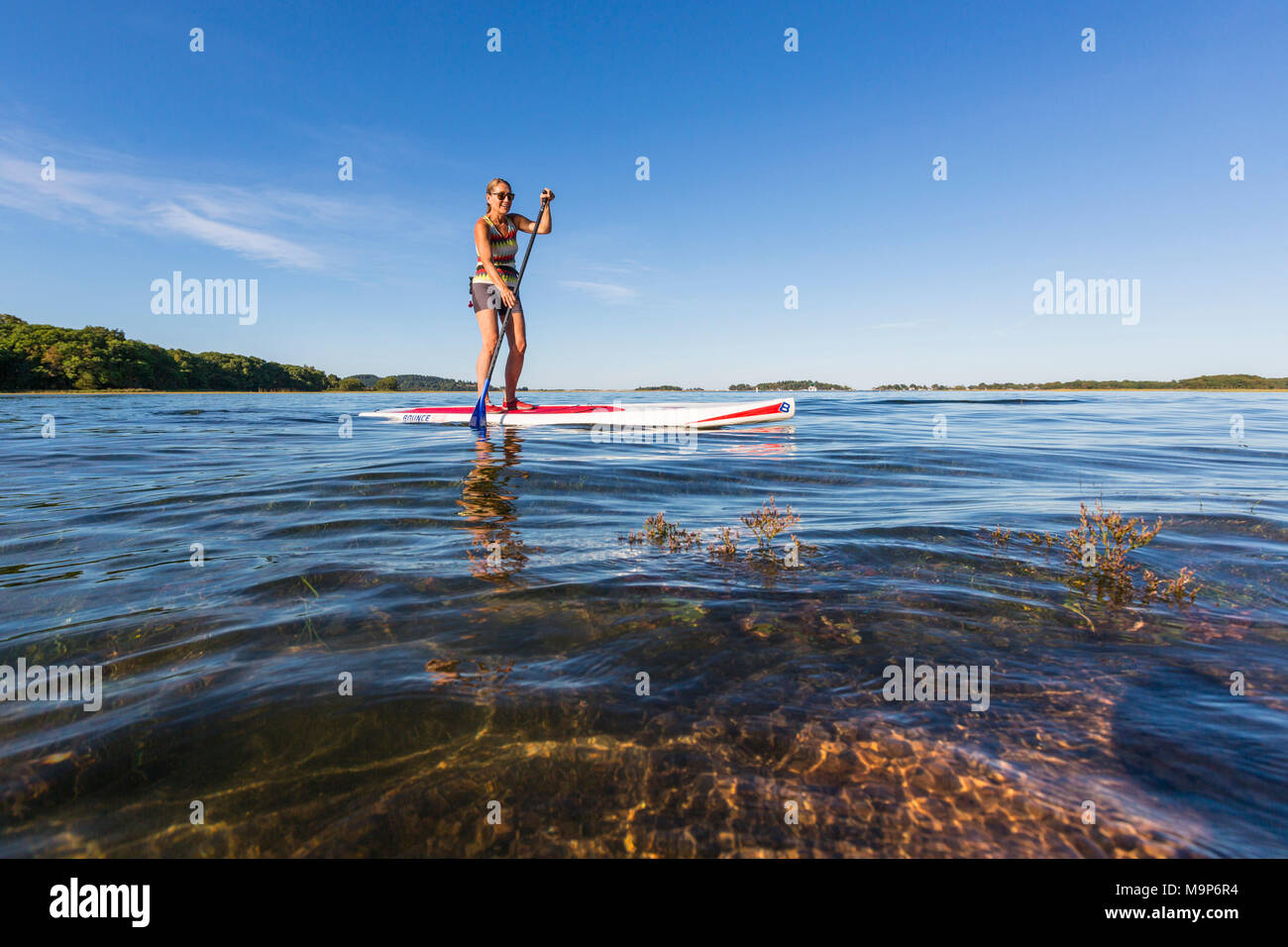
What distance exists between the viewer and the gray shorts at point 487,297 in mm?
13531

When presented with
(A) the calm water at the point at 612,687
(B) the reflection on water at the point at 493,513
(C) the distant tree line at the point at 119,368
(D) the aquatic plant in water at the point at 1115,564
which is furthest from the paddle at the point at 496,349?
(C) the distant tree line at the point at 119,368

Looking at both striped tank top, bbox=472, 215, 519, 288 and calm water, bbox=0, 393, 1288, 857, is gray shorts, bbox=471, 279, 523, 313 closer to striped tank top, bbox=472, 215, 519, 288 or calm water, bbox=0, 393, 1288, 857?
striped tank top, bbox=472, 215, 519, 288

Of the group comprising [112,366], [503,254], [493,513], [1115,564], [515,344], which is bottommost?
[1115,564]

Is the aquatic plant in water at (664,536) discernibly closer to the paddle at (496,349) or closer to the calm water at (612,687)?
the calm water at (612,687)

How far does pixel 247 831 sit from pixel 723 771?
1.81 meters

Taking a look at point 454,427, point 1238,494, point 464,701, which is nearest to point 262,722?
point 464,701

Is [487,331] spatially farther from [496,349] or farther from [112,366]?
[112,366]

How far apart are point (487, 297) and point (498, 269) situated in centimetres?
76

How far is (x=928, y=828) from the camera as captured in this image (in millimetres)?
2123

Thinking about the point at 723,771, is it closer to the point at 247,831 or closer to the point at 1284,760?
the point at 247,831

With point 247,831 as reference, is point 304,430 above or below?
above

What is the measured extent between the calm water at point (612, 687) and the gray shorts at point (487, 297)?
8013 mm

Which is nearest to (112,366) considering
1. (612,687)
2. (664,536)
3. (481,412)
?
(481,412)

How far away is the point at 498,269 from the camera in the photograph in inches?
540
